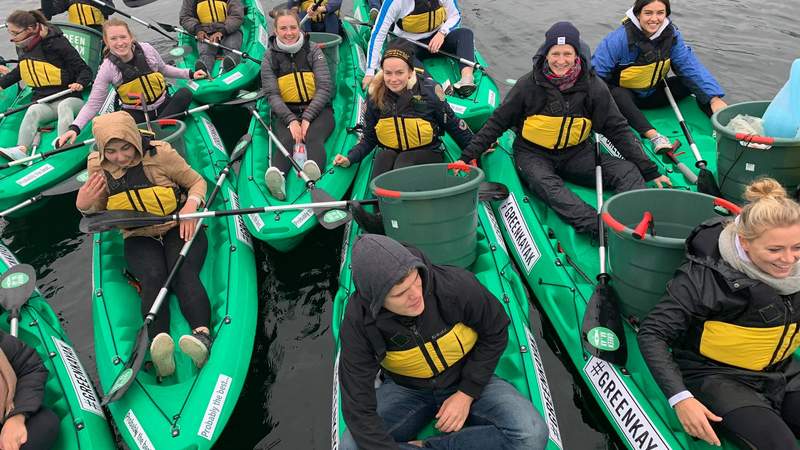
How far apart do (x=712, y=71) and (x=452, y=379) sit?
8.13 metres

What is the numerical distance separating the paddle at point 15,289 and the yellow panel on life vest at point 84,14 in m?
5.96

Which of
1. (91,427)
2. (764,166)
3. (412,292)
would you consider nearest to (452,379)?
(412,292)

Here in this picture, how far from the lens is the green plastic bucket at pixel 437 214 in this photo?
146 inches

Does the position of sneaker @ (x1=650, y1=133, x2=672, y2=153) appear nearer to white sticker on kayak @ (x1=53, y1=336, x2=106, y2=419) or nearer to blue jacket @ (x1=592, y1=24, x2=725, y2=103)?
blue jacket @ (x1=592, y1=24, x2=725, y2=103)

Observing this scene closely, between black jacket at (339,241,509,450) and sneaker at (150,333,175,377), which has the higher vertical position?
black jacket at (339,241,509,450)

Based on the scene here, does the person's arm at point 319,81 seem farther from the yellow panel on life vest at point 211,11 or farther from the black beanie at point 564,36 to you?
the yellow panel on life vest at point 211,11

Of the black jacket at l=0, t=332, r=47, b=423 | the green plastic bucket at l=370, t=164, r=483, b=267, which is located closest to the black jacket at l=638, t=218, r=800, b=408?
the green plastic bucket at l=370, t=164, r=483, b=267

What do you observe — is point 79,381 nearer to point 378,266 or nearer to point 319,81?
point 378,266

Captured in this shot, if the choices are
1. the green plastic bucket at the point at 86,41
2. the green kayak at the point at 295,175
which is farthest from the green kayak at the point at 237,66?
the green kayak at the point at 295,175

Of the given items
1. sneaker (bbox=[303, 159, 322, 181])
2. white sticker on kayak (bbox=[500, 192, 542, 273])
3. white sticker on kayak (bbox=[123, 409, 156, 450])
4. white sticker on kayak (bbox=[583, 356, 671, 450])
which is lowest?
white sticker on kayak (bbox=[583, 356, 671, 450])

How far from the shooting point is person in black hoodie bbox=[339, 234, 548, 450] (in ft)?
8.76

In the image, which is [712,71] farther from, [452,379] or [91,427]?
[91,427]

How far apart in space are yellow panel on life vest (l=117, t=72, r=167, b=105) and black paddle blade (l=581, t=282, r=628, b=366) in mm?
5343

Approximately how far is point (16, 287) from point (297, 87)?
3.22m
